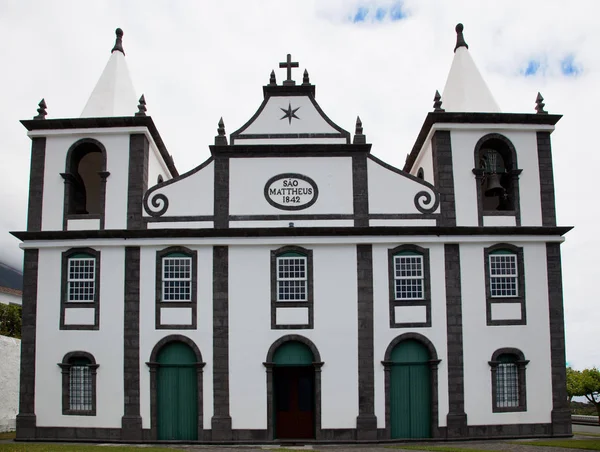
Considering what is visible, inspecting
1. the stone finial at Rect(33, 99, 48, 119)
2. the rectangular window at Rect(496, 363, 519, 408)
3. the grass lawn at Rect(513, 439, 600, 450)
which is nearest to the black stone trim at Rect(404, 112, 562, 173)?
the rectangular window at Rect(496, 363, 519, 408)

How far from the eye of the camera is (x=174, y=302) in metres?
19.2

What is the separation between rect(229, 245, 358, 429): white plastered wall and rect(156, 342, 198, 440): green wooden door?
4.09 feet

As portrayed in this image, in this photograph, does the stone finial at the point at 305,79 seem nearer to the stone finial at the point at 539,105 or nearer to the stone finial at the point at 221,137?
the stone finial at the point at 221,137

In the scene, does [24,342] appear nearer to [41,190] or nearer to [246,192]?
[41,190]

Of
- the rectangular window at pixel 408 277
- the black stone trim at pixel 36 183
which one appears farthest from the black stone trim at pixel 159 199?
the rectangular window at pixel 408 277

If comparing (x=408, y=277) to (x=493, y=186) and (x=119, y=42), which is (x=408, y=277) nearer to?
(x=493, y=186)

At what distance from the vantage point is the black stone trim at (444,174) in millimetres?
19719

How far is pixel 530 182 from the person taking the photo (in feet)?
66.3

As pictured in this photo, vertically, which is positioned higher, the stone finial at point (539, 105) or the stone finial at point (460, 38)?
the stone finial at point (460, 38)

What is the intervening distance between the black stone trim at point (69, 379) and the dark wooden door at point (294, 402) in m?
5.57

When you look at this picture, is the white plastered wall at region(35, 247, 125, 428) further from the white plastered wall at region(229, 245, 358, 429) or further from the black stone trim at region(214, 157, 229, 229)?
the white plastered wall at region(229, 245, 358, 429)

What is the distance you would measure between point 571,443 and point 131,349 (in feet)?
43.1

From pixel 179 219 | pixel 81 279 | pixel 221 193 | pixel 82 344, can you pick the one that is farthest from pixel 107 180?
pixel 82 344

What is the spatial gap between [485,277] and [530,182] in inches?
142
